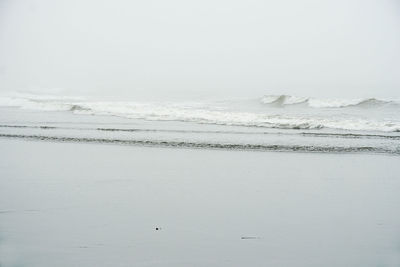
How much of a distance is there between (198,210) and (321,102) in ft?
55.8

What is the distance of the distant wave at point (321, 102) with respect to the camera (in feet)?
61.1

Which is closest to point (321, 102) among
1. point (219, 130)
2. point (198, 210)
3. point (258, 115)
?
point (258, 115)

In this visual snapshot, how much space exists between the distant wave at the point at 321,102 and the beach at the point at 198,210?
12040 millimetres

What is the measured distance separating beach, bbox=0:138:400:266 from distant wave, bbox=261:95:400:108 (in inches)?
474

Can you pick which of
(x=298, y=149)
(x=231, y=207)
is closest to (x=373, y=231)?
(x=231, y=207)

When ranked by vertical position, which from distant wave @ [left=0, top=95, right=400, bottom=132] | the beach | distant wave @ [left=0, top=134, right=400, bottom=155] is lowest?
the beach

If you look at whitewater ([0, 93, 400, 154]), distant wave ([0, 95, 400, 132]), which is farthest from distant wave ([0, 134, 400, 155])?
distant wave ([0, 95, 400, 132])

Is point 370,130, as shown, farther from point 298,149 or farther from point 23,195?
point 23,195

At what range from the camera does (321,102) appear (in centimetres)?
1966

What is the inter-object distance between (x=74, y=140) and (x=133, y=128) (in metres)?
2.67

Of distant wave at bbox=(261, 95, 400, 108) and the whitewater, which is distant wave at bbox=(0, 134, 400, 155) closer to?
the whitewater

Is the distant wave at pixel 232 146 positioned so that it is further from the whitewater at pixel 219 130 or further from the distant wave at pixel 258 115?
the distant wave at pixel 258 115

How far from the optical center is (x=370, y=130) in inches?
455

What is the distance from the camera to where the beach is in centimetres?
327
